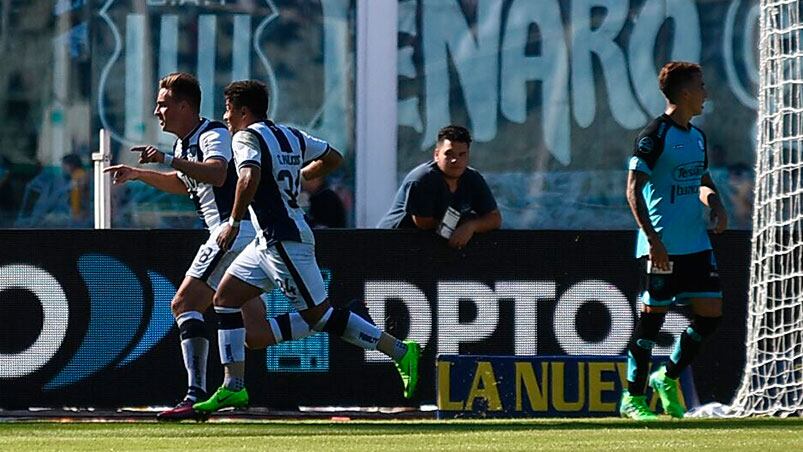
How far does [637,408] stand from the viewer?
392 inches

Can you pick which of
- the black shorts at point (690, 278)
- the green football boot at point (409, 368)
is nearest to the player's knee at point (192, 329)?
the green football boot at point (409, 368)

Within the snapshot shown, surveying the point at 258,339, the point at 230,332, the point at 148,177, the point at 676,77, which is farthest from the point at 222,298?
the point at 676,77

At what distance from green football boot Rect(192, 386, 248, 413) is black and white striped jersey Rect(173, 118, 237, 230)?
1019 mm

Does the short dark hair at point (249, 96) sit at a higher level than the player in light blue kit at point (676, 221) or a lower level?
higher

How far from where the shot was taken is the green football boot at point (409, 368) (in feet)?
34.1

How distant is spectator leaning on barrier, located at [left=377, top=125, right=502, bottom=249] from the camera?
37.7 feet

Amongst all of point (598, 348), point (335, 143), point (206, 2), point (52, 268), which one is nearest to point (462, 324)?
point (598, 348)

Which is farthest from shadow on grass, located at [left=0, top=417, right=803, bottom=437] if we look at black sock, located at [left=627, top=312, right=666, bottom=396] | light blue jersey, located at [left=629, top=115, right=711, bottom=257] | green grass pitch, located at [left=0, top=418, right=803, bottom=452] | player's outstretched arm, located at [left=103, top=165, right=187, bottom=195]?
player's outstretched arm, located at [left=103, top=165, right=187, bottom=195]

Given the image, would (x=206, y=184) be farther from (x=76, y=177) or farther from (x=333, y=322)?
(x=76, y=177)

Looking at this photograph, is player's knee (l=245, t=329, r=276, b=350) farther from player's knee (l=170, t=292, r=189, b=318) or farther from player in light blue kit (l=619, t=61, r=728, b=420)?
player in light blue kit (l=619, t=61, r=728, b=420)

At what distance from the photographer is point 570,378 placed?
10766 mm

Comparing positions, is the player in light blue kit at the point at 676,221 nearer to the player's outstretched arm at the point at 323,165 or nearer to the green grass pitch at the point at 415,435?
the green grass pitch at the point at 415,435

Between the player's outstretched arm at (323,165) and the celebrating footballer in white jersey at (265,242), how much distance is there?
0.51 feet

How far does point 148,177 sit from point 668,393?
323cm
